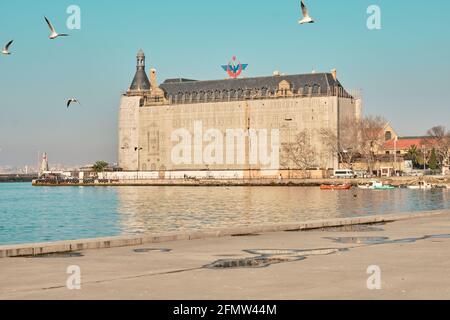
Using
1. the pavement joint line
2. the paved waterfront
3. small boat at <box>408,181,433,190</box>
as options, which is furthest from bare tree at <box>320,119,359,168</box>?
the paved waterfront

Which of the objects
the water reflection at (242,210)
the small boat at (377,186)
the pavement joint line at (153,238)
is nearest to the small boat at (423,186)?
the small boat at (377,186)

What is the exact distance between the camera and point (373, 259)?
21188 mm

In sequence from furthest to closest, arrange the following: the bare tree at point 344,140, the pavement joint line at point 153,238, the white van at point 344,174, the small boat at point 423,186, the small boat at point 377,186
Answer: the bare tree at point 344,140 → the white van at point 344,174 → the small boat at point 423,186 → the small boat at point 377,186 → the pavement joint line at point 153,238

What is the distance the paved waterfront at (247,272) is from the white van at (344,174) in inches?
6398

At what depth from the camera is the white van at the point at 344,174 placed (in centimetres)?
18885

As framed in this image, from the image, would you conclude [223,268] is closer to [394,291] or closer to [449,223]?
[394,291]

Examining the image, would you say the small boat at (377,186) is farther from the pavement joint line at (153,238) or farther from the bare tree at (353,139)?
the pavement joint line at (153,238)

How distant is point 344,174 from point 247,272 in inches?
6845

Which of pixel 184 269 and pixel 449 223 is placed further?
pixel 449 223

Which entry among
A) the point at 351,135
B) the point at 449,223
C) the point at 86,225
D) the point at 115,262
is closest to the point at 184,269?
the point at 115,262

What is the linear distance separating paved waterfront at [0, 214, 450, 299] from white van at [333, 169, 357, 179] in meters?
163
